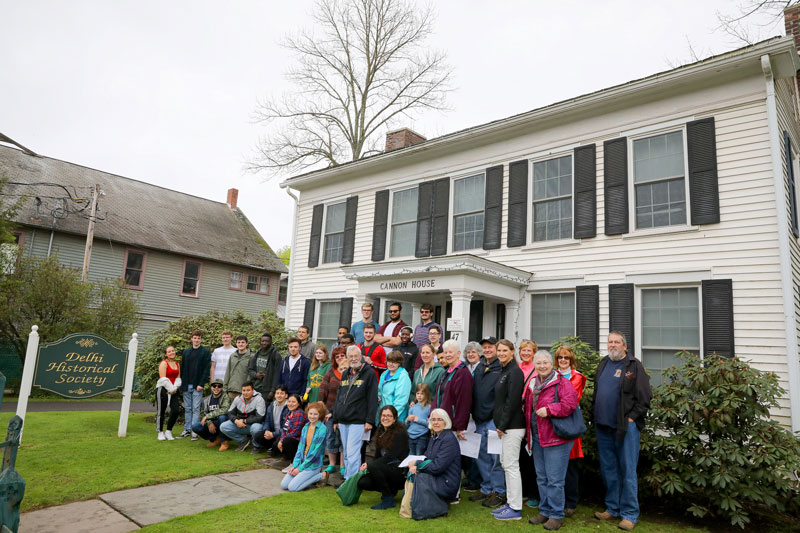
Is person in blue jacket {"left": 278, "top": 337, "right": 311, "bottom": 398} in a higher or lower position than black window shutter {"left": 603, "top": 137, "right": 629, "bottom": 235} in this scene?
lower

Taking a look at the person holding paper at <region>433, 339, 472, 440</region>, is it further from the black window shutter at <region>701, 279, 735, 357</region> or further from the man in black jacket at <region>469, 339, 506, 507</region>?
the black window shutter at <region>701, 279, 735, 357</region>

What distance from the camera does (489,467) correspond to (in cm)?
632

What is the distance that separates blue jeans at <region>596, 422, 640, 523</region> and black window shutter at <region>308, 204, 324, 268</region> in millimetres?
10329

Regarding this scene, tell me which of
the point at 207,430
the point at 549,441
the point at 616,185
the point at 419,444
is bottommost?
the point at 207,430

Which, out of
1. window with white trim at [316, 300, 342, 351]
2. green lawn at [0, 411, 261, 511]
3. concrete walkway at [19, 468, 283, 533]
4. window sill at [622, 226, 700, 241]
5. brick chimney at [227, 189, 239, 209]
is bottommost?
green lawn at [0, 411, 261, 511]

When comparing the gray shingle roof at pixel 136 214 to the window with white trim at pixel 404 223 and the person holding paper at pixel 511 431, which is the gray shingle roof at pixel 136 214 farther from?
the person holding paper at pixel 511 431

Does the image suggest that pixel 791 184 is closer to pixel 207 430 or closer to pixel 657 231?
pixel 657 231

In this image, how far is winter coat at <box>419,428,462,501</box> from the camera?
571cm

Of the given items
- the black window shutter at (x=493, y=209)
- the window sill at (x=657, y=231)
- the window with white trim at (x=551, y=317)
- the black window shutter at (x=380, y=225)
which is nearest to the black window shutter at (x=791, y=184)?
the window sill at (x=657, y=231)

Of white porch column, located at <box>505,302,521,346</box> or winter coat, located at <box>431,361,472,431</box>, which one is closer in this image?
winter coat, located at <box>431,361,472,431</box>

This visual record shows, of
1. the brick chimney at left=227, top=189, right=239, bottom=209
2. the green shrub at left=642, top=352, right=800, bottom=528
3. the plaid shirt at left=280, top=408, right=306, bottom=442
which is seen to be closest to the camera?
the green shrub at left=642, top=352, right=800, bottom=528

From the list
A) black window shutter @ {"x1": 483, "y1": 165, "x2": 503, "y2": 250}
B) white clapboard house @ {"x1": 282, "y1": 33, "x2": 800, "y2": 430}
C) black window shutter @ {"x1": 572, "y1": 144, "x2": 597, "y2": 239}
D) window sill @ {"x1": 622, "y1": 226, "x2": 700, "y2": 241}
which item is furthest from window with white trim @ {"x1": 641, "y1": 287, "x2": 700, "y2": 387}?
black window shutter @ {"x1": 483, "y1": 165, "x2": 503, "y2": 250}

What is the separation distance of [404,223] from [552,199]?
388 centimetres

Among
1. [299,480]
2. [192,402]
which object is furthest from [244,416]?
[299,480]
